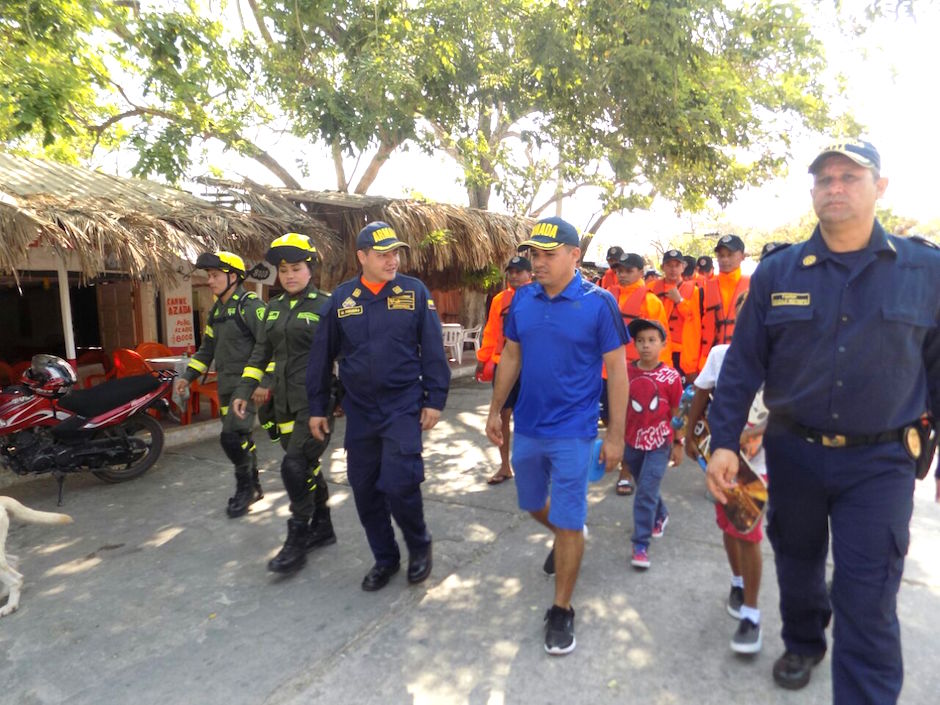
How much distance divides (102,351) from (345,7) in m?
5.89

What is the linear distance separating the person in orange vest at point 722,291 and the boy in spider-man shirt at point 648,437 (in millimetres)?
1738

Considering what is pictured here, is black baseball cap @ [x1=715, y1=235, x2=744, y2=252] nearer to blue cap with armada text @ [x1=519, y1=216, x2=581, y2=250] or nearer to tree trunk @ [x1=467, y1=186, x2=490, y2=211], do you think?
blue cap with armada text @ [x1=519, y1=216, x2=581, y2=250]

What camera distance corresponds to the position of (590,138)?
882cm

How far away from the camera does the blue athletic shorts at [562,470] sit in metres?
2.96

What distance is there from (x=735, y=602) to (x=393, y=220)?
279 inches

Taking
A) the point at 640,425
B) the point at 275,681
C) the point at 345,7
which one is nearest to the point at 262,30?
the point at 345,7

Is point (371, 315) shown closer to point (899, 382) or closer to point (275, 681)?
point (275, 681)

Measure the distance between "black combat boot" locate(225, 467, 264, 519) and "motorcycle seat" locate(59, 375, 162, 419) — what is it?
4.91 ft

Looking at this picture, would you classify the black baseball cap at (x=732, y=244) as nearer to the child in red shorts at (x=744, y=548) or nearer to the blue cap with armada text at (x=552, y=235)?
the child in red shorts at (x=744, y=548)

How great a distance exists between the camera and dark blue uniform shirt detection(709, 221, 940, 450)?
6.81 ft

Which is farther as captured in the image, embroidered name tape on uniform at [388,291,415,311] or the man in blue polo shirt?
embroidered name tape on uniform at [388,291,415,311]

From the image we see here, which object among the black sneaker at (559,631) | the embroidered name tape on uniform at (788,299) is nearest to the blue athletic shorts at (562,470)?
the black sneaker at (559,631)

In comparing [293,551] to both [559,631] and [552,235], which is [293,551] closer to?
[559,631]

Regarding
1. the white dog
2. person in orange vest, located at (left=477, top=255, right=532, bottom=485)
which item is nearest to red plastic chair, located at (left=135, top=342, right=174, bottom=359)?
the white dog
